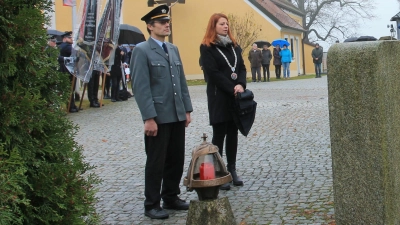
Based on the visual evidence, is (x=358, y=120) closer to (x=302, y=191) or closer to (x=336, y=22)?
(x=302, y=191)

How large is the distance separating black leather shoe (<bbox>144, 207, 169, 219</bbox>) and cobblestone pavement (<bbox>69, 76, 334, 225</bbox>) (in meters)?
0.05

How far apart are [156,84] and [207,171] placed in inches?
44.1

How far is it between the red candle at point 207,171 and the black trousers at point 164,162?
0.79 m

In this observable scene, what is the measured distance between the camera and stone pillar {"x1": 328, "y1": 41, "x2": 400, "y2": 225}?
4.11 meters

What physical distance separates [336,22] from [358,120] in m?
68.7

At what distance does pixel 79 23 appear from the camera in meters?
15.7

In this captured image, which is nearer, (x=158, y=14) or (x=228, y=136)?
(x=158, y=14)

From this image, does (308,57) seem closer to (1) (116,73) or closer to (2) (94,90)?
(1) (116,73)

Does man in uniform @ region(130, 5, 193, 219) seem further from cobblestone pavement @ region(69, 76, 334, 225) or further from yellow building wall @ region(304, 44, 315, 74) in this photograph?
yellow building wall @ region(304, 44, 315, 74)

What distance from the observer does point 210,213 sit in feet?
16.5

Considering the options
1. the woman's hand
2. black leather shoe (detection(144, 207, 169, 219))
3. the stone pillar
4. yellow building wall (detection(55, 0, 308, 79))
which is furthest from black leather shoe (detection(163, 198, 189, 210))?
yellow building wall (detection(55, 0, 308, 79))

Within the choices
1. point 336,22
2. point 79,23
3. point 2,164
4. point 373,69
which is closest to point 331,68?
point 373,69

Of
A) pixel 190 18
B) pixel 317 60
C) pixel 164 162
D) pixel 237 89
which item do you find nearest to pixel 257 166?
pixel 237 89

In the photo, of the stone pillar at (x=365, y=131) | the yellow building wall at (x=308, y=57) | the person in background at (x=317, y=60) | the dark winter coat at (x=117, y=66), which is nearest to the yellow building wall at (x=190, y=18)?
the person in background at (x=317, y=60)
